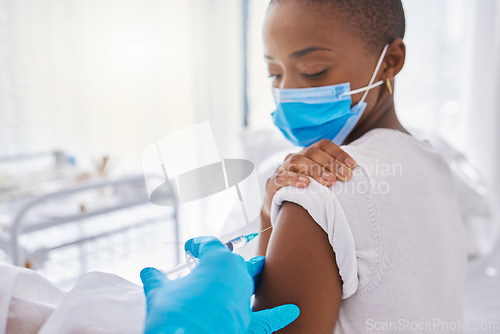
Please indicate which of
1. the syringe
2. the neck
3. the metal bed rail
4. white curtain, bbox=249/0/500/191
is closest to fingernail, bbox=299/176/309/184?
the syringe

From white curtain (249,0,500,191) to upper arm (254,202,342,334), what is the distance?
5.81 feet

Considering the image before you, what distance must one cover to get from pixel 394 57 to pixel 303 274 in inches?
21.0

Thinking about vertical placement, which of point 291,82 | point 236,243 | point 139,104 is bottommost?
point 139,104

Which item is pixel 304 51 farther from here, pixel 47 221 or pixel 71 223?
pixel 71 223

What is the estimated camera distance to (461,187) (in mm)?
1674

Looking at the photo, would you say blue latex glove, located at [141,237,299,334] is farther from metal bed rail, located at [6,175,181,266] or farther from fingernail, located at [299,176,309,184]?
metal bed rail, located at [6,175,181,266]

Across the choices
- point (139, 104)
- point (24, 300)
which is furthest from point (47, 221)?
point (139, 104)

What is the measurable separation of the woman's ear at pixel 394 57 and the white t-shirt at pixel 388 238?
178 mm

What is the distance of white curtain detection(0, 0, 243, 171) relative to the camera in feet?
9.04

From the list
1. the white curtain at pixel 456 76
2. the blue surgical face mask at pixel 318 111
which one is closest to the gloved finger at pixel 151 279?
the blue surgical face mask at pixel 318 111

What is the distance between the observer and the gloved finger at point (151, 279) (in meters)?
0.46

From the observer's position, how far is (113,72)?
3107mm

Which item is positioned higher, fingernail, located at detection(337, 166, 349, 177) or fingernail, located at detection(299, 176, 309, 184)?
fingernail, located at detection(337, 166, 349, 177)

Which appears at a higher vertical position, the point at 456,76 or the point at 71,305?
the point at 456,76
